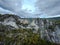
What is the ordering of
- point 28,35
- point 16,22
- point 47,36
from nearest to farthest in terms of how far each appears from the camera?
1. point 28,35
2. point 47,36
3. point 16,22

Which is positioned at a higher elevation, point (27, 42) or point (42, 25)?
point (42, 25)

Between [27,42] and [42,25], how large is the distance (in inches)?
762

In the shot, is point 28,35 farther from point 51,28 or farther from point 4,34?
point 51,28

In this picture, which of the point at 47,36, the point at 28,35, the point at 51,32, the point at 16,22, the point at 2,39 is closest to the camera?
the point at 2,39

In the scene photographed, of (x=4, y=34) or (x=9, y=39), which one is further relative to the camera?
(x=4, y=34)

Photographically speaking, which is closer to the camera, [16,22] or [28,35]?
[28,35]

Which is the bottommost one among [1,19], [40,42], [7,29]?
[40,42]

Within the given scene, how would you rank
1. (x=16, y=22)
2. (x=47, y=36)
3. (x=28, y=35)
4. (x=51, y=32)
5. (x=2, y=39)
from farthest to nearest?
(x=16, y=22), (x=51, y=32), (x=47, y=36), (x=28, y=35), (x=2, y=39)

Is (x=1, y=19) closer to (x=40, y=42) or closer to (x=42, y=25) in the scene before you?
(x=42, y=25)

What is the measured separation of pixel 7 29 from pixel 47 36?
1534cm

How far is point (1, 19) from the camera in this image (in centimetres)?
6231

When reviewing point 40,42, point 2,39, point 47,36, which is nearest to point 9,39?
point 2,39

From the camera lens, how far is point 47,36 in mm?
A: 51594

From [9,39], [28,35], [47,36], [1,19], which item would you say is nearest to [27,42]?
[28,35]
